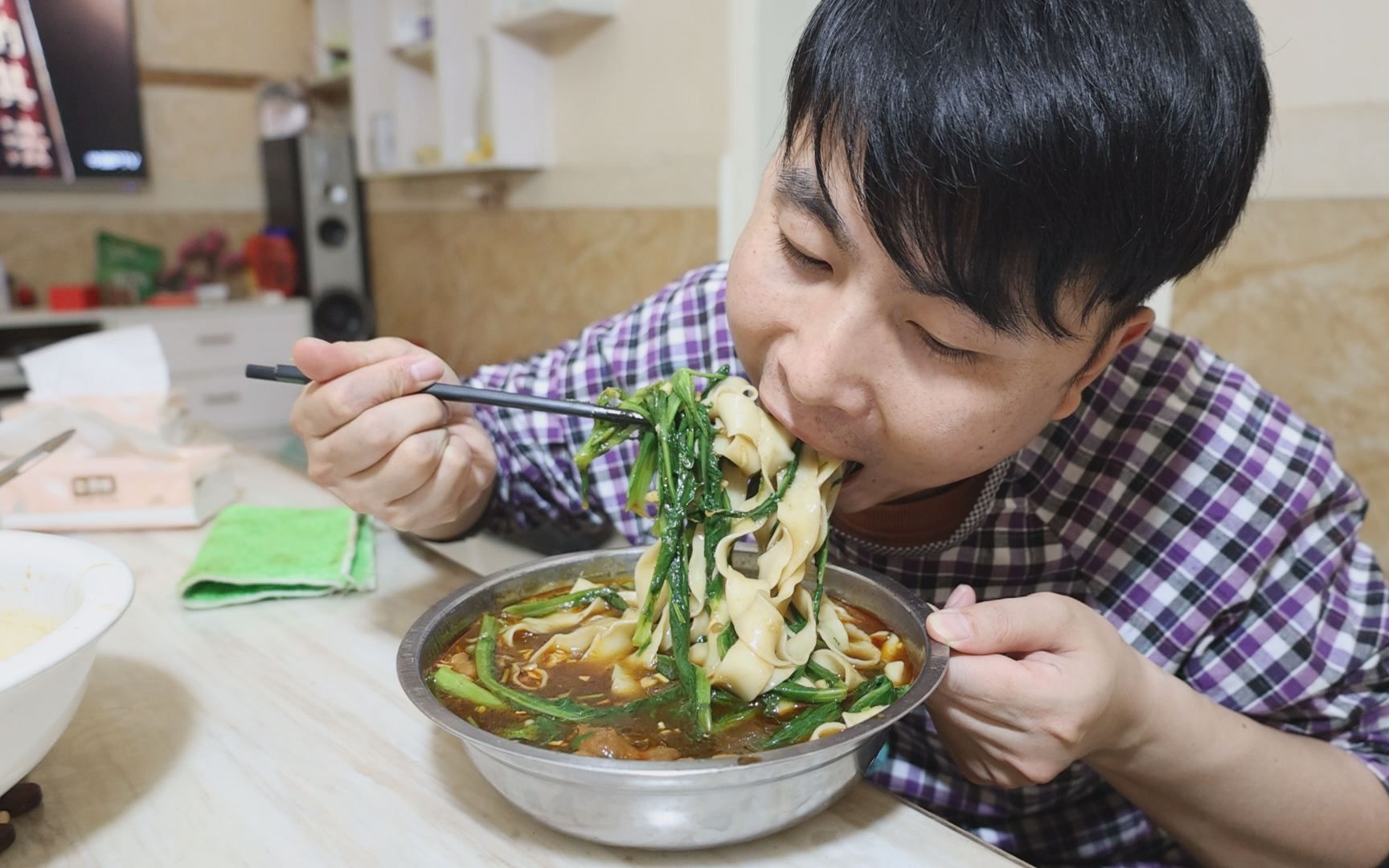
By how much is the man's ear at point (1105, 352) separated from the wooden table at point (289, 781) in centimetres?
49

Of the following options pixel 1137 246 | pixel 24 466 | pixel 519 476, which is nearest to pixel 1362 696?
pixel 1137 246

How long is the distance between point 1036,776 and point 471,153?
382 centimetres

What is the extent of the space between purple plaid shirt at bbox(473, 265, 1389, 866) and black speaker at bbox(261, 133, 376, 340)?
15.6 ft

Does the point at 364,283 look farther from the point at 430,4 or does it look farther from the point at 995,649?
the point at 995,649

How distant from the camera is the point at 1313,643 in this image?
129 centimetres

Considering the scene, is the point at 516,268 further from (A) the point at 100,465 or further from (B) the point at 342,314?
(A) the point at 100,465

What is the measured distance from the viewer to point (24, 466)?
4.60ft

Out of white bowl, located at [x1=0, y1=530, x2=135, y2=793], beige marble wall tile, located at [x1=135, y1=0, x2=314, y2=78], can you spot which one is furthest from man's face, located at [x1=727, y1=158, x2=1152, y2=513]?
beige marble wall tile, located at [x1=135, y1=0, x2=314, y2=78]

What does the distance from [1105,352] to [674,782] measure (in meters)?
0.68

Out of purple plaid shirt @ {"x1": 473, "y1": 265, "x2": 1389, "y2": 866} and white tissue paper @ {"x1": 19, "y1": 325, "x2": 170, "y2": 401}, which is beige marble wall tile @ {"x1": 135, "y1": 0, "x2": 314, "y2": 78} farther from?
purple plaid shirt @ {"x1": 473, "y1": 265, "x2": 1389, "y2": 866}

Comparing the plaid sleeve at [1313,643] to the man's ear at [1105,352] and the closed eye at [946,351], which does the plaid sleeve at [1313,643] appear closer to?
the man's ear at [1105,352]

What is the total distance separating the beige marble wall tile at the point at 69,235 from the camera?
5.17m

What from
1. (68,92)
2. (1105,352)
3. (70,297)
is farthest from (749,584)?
(68,92)

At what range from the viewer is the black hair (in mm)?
841
